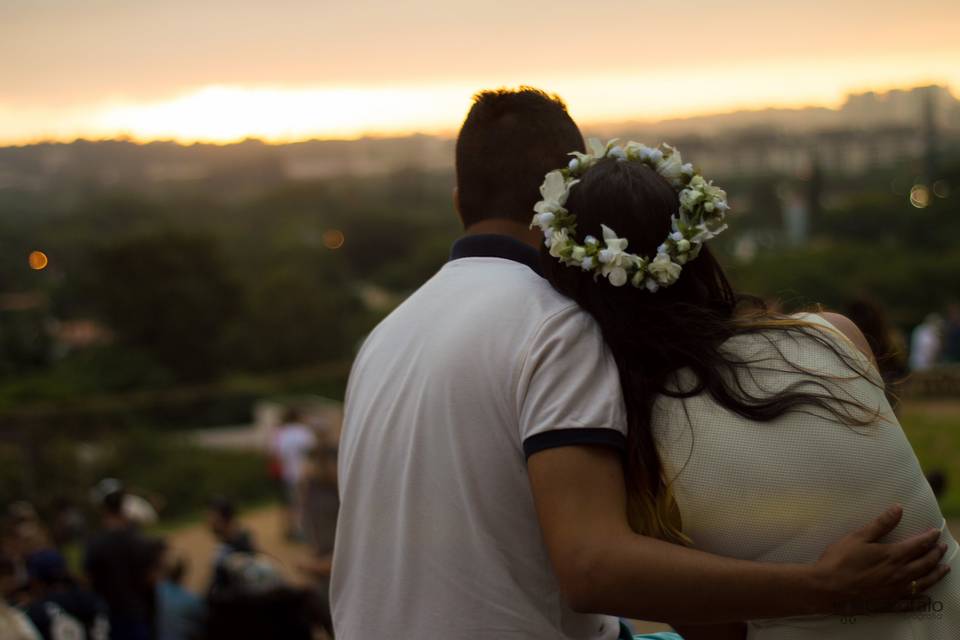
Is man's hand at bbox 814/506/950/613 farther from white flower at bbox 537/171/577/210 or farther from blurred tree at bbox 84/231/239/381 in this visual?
blurred tree at bbox 84/231/239/381

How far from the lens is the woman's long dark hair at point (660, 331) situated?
6.66ft

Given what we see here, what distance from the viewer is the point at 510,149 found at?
2506 millimetres

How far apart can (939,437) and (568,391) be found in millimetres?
14447

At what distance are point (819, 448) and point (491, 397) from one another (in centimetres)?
56

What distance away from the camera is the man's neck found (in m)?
2.45

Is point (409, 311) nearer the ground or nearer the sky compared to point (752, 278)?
nearer the sky

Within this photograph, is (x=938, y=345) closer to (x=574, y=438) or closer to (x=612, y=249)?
(x=612, y=249)

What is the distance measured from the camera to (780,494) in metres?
1.97

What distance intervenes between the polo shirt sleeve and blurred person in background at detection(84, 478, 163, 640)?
558 cm

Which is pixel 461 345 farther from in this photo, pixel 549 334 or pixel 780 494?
pixel 780 494

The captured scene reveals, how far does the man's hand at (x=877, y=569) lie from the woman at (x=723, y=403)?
29 millimetres

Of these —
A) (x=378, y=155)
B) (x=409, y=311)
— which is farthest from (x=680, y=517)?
(x=378, y=155)

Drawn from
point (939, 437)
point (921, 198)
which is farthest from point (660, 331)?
point (921, 198)

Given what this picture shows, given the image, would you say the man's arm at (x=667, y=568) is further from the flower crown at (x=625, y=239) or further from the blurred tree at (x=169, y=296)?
the blurred tree at (x=169, y=296)
